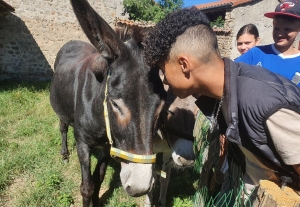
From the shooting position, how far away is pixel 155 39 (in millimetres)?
1446

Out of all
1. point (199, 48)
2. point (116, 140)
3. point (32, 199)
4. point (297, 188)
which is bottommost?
point (32, 199)

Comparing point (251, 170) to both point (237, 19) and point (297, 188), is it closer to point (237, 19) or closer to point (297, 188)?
point (297, 188)

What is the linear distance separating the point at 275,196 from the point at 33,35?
10104 mm

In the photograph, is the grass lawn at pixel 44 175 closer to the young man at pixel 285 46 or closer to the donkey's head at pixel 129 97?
the donkey's head at pixel 129 97

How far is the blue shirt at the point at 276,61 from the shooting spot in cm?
248

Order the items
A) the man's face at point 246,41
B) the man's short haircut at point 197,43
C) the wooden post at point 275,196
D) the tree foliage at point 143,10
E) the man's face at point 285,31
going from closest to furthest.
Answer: the wooden post at point 275,196
the man's short haircut at point 197,43
the man's face at point 285,31
the man's face at point 246,41
the tree foliage at point 143,10

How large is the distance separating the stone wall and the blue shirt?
869 cm

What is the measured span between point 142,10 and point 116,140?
439 inches

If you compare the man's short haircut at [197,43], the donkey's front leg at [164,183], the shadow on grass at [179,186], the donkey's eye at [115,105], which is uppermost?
the man's short haircut at [197,43]

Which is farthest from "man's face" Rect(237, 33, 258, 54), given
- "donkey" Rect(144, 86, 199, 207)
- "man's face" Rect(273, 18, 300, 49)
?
"donkey" Rect(144, 86, 199, 207)

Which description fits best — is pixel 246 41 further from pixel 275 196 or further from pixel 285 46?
pixel 275 196

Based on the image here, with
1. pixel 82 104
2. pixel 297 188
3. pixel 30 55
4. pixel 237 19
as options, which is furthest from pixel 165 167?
pixel 237 19

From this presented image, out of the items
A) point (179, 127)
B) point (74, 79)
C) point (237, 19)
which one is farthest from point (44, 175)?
point (237, 19)

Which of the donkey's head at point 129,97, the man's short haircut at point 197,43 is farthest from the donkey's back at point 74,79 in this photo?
the man's short haircut at point 197,43
